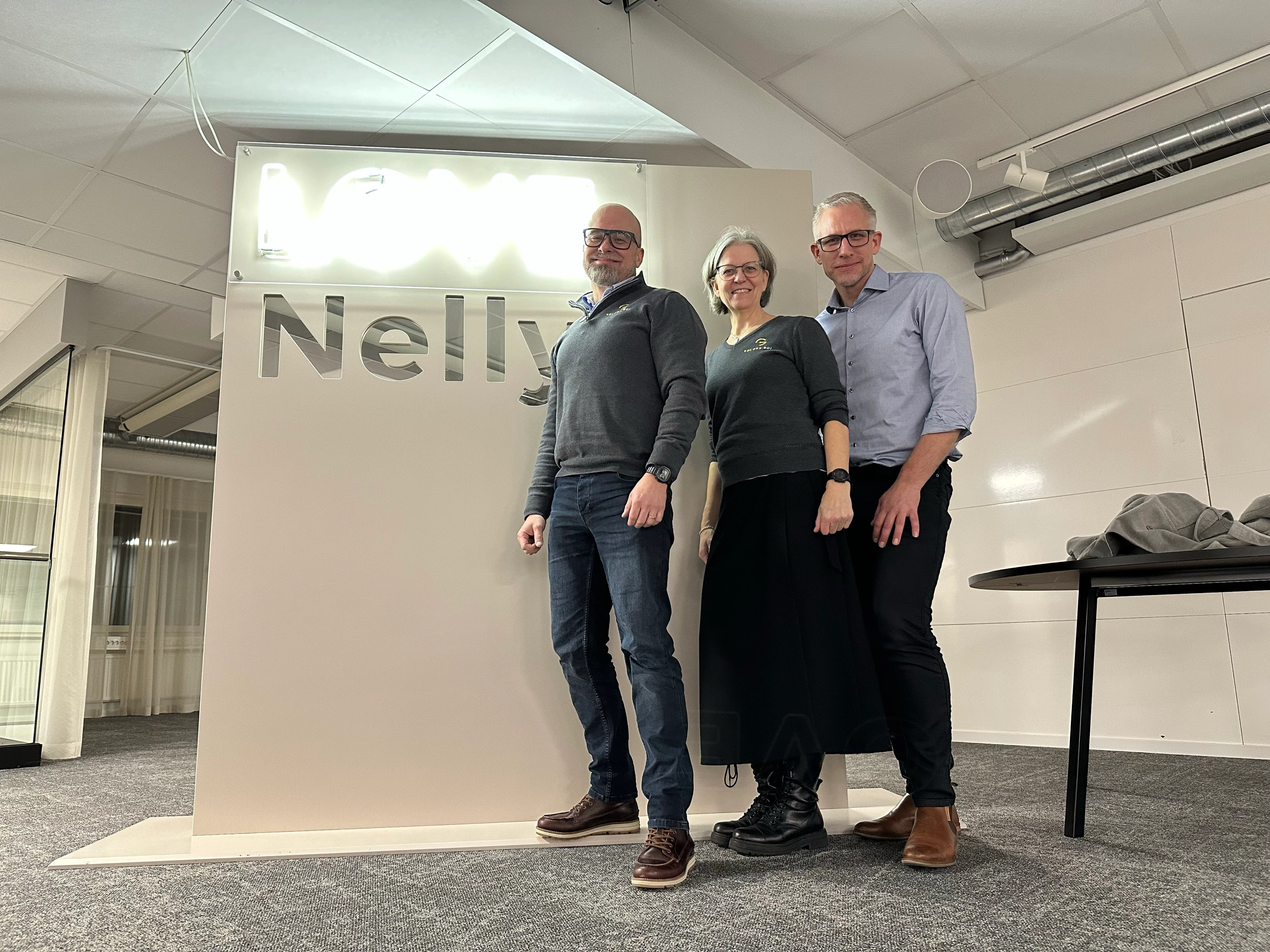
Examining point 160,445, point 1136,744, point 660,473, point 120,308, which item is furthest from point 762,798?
point 160,445

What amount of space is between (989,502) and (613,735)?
340 cm

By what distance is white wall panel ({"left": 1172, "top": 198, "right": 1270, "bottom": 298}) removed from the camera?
402 centimetres

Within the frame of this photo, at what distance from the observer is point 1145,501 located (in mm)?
1967

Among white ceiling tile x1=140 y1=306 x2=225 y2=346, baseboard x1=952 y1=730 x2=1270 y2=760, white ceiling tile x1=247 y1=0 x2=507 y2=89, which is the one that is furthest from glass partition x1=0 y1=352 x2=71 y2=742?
baseboard x1=952 y1=730 x2=1270 y2=760

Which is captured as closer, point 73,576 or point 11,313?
point 73,576

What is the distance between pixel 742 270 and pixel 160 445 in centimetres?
763

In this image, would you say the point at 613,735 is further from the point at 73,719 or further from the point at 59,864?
the point at 73,719

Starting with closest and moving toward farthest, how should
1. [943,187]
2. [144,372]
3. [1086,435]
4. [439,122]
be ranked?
[439,122], [943,187], [1086,435], [144,372]

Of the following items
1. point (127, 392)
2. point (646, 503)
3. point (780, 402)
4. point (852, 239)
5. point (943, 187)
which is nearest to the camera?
point (646, 503)

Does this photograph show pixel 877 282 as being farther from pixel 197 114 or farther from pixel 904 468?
pixel 197 114

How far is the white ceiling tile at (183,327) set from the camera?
5258 mm

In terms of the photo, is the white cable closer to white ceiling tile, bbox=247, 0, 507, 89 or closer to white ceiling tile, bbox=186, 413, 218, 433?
white ceiling tile, bbox=247, 0, 507, 89

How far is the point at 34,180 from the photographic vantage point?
3.78m

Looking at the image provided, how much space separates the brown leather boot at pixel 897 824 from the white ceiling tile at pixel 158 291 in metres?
4.59
